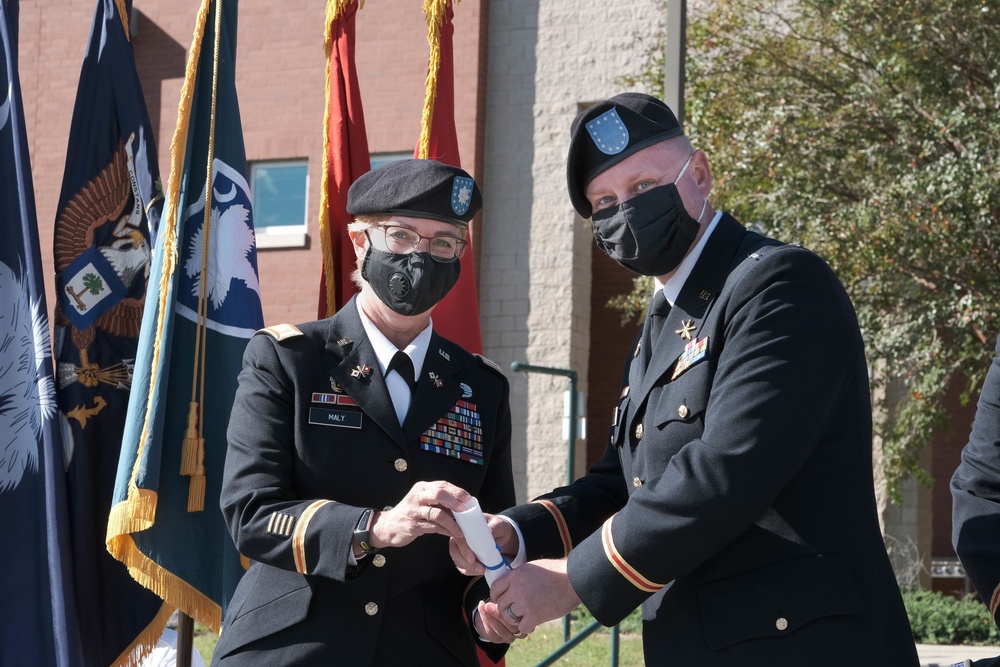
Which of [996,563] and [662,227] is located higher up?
[662,227]

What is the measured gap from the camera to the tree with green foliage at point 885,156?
8172 mm

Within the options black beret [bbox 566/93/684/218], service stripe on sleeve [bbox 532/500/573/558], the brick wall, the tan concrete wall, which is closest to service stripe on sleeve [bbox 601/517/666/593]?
service stripe on sleeve [bbox 532/500/573/558]

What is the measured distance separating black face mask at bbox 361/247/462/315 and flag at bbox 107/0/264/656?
109 centimetres

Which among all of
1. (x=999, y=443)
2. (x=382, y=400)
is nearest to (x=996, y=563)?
(x=999, y=443)

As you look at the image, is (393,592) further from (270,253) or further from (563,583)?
(270,253)

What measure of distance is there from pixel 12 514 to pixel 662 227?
105 inches

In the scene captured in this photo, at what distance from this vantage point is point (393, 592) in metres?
2.82

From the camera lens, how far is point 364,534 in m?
2.63

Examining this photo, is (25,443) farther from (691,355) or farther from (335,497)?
(691,355)

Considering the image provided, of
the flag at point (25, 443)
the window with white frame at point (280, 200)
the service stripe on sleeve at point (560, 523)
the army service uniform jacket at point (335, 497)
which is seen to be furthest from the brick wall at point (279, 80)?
the service stripe on sleeve at point (560, 523)

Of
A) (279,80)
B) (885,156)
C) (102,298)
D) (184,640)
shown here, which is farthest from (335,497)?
(279,80)

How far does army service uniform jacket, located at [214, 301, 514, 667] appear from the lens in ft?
8.85

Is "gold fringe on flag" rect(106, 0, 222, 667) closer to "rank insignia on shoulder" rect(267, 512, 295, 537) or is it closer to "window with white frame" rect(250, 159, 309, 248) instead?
"rank insignia on shoulder" rect(267, 512, 295, 537)

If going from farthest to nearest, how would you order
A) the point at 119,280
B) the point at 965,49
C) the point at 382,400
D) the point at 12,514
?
the point at 965,49 < the point at 119,280 < the point at 12,514 < the point at 382,400
